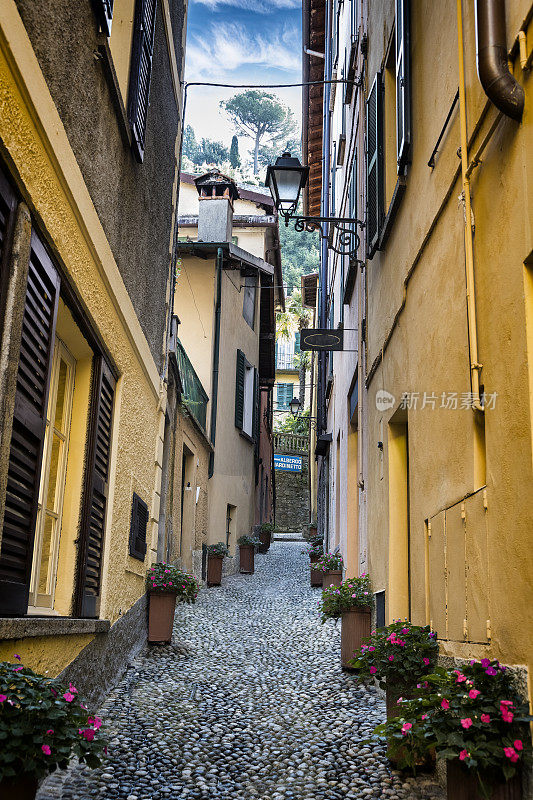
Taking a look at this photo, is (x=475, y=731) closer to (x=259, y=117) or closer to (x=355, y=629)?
(x=355, y=629)

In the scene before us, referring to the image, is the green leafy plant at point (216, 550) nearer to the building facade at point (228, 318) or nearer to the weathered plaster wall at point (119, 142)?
the building facade at point (228, 318)

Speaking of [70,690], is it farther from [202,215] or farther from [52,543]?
[202,215]

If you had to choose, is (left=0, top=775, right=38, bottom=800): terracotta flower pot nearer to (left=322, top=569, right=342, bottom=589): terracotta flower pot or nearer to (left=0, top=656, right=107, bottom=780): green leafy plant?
(left=0, top=656, right=107, bottom=780): green leafy plant

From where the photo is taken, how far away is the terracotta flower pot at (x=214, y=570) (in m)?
12.6

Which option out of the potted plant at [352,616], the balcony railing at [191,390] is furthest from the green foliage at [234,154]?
the potted plant at [352,616]

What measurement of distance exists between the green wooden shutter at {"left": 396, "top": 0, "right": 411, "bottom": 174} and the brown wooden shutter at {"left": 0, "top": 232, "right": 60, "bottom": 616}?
2532 millimetres

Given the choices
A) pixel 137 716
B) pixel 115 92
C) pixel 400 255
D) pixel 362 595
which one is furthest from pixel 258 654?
pixel 115 92

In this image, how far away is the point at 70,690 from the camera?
2875mm

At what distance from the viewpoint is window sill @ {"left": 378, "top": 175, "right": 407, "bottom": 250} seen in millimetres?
5334

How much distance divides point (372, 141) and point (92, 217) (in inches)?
133

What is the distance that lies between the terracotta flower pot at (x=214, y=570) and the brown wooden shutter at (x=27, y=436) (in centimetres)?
915

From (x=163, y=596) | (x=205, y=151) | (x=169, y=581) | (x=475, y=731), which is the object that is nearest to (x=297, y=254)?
(x=205, y=151)

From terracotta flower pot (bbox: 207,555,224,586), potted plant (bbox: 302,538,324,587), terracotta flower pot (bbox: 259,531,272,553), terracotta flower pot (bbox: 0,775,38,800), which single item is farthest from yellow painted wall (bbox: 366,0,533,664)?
terracotta flower pot (bbox: 259,531,272,553)

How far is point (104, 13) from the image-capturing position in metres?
4.41
